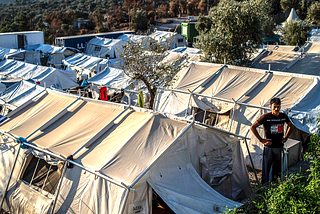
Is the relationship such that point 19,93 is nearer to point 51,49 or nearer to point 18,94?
point 18,94

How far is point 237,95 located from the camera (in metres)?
10.1

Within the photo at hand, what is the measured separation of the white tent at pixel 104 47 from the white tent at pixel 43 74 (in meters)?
10.6

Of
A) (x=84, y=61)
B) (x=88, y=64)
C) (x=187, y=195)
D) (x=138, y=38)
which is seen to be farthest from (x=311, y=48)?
(x=187, y=195)

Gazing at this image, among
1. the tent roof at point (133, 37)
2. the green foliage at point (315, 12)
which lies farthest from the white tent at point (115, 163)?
the green foliage at point (315, 12)

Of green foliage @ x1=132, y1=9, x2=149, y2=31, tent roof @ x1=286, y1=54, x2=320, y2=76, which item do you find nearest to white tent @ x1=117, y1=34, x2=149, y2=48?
tent roof @ x1=286, y1=54, x2=320, y2=76

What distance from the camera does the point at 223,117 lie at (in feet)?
33.8

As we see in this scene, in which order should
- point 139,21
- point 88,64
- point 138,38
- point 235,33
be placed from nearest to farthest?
1. point 235,33
2. point 88,64
3. point 138,38
4. point 139,21

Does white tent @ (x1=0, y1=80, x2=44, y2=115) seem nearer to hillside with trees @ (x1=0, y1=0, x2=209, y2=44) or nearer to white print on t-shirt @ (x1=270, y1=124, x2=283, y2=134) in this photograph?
white print on t-shirt @ (x1=270, y1=124, x2=283, y2=134)

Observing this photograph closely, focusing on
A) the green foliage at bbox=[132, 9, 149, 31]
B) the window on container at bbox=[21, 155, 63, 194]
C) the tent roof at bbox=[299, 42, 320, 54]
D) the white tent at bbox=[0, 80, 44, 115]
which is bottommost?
the window on container at bbox=[21, 155, 63, 194]

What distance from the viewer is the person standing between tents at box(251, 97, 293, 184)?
5914 mm

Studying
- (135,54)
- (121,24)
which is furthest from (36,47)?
(135,54)

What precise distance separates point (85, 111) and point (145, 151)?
2487 mm

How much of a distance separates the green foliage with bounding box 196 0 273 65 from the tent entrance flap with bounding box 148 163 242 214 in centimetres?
929

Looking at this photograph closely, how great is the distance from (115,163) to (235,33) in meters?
9.96
